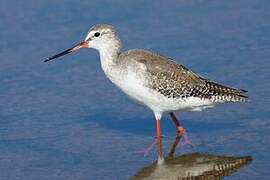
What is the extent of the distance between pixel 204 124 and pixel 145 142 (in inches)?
37.6

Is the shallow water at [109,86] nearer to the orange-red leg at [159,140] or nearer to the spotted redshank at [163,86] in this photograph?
the orange-red leg at [159,140]

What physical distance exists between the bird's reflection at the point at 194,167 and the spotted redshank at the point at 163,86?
2.16 feet

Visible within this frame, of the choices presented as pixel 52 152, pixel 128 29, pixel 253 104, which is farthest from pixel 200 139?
pixel 128 29

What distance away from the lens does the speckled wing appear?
11.3 meters

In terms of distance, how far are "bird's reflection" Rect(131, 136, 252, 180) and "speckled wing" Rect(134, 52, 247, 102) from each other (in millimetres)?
1024

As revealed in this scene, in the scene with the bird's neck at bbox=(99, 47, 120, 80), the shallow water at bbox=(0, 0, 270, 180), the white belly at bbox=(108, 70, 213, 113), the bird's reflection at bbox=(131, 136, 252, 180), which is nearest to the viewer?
the bird's reflection at bbox=(131, 136, 252, 180)

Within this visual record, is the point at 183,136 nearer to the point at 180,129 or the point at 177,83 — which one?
the point at 180,129

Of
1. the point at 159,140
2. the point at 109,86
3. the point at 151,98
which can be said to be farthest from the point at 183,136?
the point at 109,86

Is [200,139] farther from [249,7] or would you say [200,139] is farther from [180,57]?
[249,7]

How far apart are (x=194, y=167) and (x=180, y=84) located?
153 centimetres

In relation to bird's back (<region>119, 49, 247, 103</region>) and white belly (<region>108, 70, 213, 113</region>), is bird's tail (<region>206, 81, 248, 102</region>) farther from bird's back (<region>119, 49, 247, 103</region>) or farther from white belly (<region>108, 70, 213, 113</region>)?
white belly (<region>108, 70, 213, 113</region>)

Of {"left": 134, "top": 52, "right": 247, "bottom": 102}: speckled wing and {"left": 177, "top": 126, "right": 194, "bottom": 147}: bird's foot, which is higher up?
{"left": 134, "top": 52, "right": 247, "bottom": 102}: speckled wing

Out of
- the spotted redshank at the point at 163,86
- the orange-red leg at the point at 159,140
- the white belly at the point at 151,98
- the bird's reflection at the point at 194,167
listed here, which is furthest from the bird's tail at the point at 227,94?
the bird's reflection at the point at 194,167

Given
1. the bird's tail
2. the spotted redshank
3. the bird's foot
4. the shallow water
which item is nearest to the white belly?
the spotted redshank
